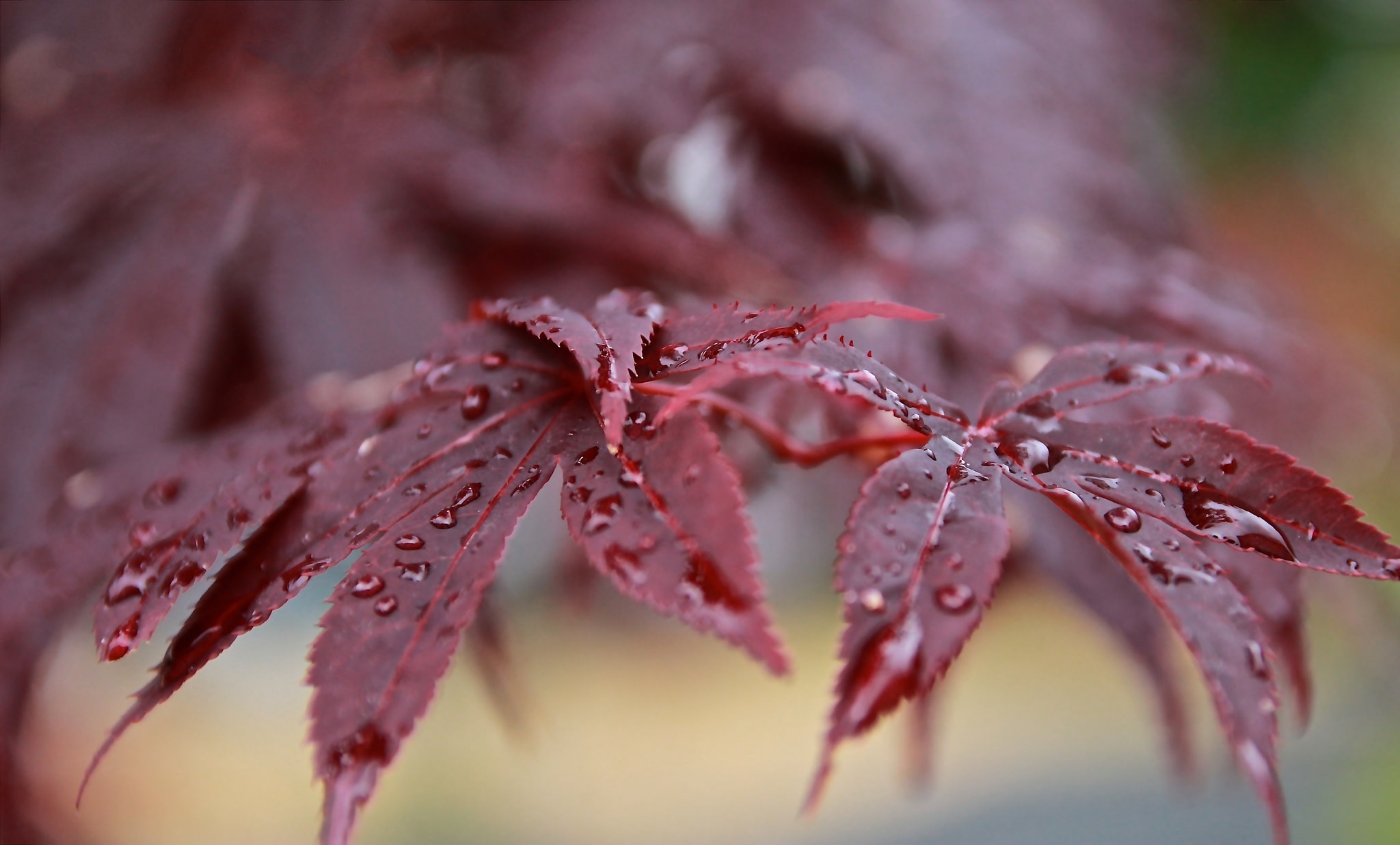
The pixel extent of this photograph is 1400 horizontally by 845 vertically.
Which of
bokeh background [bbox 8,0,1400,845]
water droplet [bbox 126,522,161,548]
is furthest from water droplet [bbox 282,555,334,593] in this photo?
bokeh background [bbox 8,0,1400,845]

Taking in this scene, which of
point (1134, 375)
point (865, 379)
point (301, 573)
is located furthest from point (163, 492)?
point (1134, 375)

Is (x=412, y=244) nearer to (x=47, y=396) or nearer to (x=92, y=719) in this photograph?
(x=47, y=396)

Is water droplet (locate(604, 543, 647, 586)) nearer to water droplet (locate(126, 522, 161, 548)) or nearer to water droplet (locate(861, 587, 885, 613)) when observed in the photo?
water droplet (locate(861, 587, 885, 613))

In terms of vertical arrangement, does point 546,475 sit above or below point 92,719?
above

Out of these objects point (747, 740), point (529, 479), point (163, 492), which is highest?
point (529, 479)

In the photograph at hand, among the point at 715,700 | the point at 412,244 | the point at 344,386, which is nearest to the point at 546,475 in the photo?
the point at 344,386

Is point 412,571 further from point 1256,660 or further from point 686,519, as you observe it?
point 1256,660

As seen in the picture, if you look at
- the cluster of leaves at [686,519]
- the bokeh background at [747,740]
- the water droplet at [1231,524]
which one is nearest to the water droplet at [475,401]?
the cluster of leaves at [686,519]
